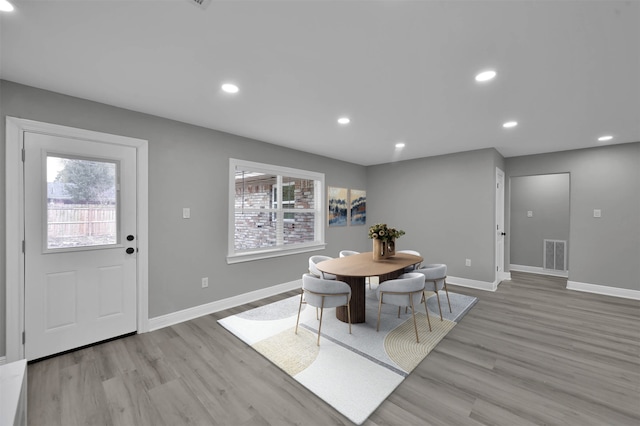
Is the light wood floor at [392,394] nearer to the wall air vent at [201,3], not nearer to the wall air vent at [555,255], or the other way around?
the wall air vent at [201,3]

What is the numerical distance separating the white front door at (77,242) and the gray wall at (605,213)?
21.4 feet

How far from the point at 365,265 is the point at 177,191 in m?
2.41

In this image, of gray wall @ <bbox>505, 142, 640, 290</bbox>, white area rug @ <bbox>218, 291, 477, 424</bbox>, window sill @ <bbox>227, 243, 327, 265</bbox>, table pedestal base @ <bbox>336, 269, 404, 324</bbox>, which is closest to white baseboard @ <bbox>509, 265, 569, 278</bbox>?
gray wall @ <bbox>505, 142, 640, 290</bbox>

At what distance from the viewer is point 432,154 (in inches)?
195

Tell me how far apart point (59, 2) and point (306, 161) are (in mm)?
3534

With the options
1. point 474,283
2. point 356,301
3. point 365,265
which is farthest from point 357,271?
point 474,283

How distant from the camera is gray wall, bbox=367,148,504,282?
446 cm

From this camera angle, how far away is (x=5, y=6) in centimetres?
140

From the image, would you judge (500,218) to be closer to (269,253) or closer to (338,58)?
(269,253)

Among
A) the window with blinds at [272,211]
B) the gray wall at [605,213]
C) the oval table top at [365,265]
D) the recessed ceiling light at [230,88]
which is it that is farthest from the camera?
the gray wall at [605,213]

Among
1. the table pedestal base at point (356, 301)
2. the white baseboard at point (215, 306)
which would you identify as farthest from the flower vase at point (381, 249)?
the white baseboard at point (215, 306)

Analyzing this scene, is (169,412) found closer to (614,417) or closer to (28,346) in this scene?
(28,346)

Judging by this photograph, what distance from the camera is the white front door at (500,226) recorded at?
4605 mm

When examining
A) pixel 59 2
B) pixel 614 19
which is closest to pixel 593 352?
pixel 614 19
